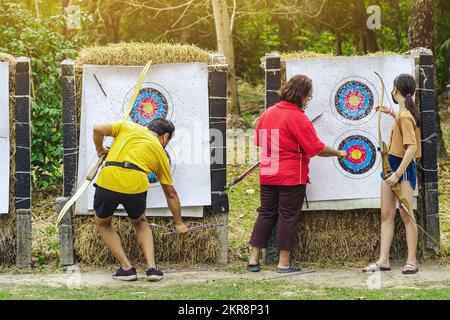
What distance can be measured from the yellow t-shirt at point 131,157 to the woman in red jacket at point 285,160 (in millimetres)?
1041

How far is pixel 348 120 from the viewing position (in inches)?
325

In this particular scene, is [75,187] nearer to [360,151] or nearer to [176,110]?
[176,110]

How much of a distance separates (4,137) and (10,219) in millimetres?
806

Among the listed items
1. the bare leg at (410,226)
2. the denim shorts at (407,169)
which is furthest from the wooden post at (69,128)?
the bare leg at (410,226)

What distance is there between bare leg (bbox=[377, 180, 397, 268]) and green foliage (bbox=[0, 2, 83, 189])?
5.19m

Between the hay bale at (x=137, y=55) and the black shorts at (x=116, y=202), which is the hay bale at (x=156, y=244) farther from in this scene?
the hay bale at (x=137, y=55)

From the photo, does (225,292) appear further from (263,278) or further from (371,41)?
(371,41)

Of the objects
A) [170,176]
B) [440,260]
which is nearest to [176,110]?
[170,176]

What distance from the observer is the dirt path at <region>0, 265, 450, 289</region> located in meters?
7.41

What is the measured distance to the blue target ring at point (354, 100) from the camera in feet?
27.0

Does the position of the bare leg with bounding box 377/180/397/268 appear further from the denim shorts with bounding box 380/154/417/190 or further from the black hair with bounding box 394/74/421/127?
the black hair with bounding box 394/74/421/127

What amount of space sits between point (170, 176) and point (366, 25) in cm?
1842

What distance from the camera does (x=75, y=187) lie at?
8156 mm

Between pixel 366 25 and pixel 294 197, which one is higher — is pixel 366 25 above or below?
above
